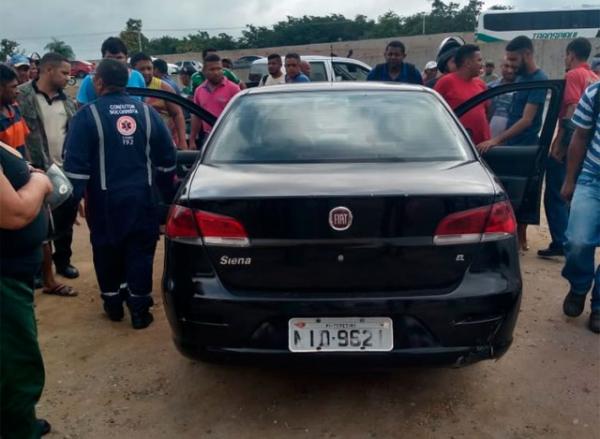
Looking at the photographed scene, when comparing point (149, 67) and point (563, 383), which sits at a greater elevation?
point (149, 67)

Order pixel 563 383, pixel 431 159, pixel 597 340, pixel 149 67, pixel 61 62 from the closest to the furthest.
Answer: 1. pixel 431 159
2. pixel 563 383
3. pixel 597 340
4. pixel 61 62
5. pixel 149 67

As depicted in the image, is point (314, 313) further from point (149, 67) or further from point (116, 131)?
point (149, 67)

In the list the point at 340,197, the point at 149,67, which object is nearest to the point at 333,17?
the point at 149,67

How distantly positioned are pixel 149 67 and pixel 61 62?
191 cm

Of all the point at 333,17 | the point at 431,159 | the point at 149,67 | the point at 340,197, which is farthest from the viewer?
the point at 333,17

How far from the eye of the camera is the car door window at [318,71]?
457 inches

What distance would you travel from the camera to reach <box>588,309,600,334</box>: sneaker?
150 inches

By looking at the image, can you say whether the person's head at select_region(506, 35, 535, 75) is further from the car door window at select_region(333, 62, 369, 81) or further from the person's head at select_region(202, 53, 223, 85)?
the car door window at select_region(333, 62, 369, 81)

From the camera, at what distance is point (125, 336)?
3914 mm

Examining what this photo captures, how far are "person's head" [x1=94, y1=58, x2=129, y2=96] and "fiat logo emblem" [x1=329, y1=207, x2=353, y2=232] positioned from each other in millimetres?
1969

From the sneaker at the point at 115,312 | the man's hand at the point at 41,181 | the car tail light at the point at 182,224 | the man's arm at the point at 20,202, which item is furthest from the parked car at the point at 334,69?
the man's arm at the point at 20,202

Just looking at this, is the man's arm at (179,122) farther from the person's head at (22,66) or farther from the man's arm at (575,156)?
the person's head at (22,66)

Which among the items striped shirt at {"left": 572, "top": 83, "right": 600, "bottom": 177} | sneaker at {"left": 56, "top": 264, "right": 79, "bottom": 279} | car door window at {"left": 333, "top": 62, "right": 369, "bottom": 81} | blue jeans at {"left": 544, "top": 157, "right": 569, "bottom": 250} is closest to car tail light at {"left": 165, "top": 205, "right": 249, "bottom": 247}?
striped shirt at {"left": 572, "top": 83, "right": 600, "bottom": 177}

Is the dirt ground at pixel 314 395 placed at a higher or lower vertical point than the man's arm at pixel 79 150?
lower
